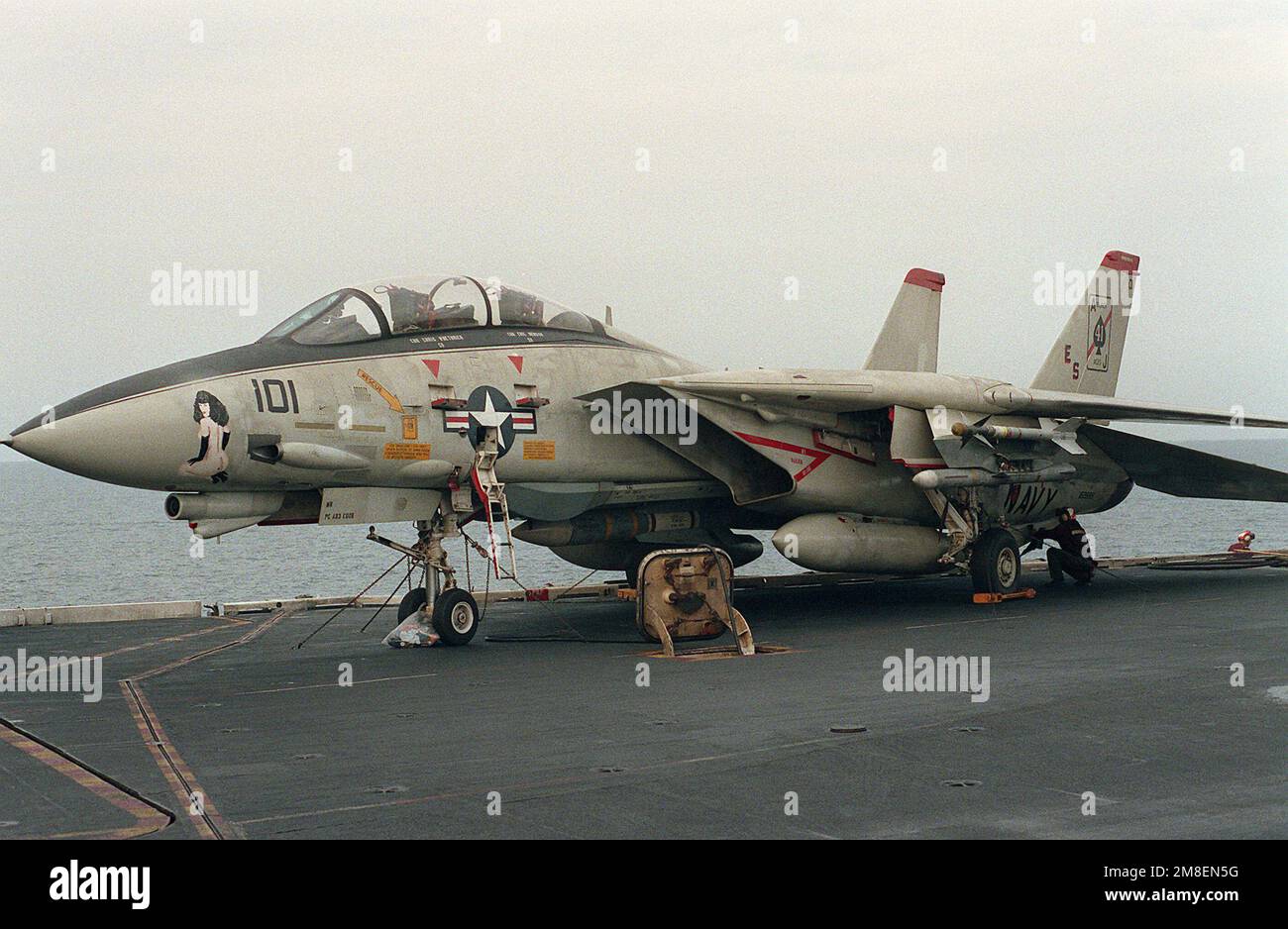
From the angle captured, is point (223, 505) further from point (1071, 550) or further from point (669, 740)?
point (1071, 550)

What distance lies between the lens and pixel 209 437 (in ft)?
43.5

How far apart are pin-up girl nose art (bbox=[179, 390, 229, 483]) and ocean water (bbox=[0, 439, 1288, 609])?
1418 inches

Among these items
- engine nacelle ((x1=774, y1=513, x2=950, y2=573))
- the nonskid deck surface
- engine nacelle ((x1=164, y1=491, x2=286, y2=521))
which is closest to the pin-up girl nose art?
engine nacelle ((x1=164, y1=491, x2=286, y2=521))

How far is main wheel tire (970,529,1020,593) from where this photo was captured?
62.0ft

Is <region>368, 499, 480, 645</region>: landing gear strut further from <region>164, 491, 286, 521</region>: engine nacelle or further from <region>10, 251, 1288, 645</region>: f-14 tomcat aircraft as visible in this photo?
<region>164, 491, 286, 521</region>: engine nacelle

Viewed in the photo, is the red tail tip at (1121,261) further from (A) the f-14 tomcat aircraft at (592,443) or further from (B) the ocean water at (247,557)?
(B) the ocean water at (247,557)

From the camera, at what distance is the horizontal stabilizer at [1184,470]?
2061 centimetres

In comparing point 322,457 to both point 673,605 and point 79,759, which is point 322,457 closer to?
point 673,605

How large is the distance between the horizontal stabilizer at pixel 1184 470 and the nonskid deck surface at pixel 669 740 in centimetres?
496

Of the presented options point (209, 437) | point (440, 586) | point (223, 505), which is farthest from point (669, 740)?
point (440, 586)

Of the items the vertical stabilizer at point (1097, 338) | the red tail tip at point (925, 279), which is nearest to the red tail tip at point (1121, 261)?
the vertical stabilizer at point (1097, 338)

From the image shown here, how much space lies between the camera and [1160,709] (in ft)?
32.2
